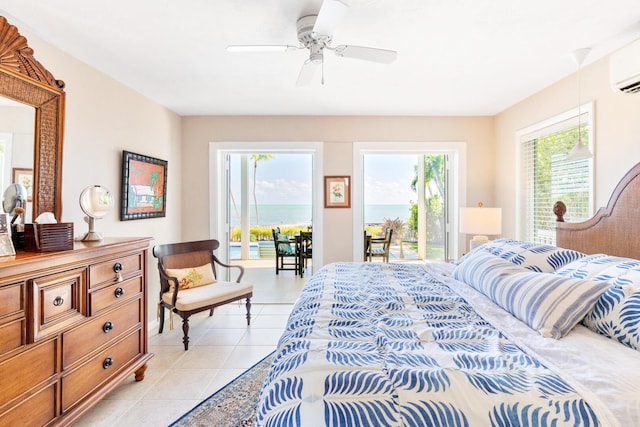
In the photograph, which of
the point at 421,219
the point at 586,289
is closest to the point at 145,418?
the point at 586,289

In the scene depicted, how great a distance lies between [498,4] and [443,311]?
5.71ft

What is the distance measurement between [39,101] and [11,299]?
1.39 metres

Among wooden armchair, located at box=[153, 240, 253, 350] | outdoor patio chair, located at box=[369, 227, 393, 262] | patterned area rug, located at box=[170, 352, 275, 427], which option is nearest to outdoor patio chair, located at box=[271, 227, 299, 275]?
outdoor patio chair, located at box=[369, 227, 393, 262]

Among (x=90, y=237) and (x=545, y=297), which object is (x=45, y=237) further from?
(x=545, y=297)

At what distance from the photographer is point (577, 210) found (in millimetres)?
2717

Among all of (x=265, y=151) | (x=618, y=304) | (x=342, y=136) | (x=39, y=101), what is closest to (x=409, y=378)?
(x=618, y=304)

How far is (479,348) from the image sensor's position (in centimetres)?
114

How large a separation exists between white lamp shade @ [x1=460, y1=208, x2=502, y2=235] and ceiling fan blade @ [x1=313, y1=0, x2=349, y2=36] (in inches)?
94.0

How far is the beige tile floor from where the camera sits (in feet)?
6.44

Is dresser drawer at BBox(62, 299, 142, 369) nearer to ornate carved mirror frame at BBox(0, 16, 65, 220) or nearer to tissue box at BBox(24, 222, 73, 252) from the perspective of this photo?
tissue box at BBox(24, 222, 73, 252)

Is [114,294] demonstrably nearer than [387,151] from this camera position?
Yes

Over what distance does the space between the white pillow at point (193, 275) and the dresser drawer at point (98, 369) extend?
0.91 meters

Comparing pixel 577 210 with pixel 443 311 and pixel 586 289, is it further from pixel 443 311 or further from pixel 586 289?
pixel 443 311

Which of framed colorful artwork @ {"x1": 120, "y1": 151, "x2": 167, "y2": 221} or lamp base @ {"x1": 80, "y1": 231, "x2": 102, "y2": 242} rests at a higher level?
framed colorful artwork @ {"x1": 120, "y1": 151, "x2": 167, "y2": 221}
